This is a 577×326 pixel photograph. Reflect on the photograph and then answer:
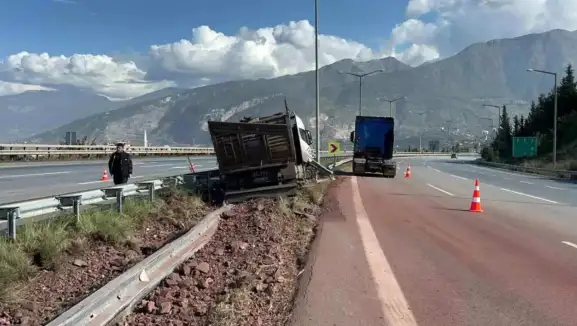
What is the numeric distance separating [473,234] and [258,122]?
8.54m

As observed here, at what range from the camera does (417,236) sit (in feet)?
37.8

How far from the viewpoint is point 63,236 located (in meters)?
8.09

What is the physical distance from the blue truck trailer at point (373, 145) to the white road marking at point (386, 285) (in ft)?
74.6

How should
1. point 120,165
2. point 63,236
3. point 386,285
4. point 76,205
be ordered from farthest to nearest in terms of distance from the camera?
point 120,165, point 76,205, point 63,236, point 386,285

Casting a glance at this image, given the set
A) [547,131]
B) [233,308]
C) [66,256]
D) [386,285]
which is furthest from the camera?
[547,131]

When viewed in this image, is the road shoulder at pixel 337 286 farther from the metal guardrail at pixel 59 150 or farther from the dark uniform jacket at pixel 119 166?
the metal guardrail at pixel 59 150

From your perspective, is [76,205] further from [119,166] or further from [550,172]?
[550,172]

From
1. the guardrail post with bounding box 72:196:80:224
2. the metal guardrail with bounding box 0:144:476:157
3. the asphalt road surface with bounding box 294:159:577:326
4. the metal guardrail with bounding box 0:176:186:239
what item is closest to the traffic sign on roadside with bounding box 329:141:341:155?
the metal guardrail with bounding box 0:144:476:157

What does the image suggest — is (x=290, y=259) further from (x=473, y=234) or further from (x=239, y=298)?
(x=473, y=234)

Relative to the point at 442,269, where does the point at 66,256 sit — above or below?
above

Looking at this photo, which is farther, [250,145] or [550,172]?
[550,172]

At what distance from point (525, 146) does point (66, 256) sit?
6457cm

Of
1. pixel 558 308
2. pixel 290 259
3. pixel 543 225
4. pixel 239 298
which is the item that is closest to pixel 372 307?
pixel 239 298

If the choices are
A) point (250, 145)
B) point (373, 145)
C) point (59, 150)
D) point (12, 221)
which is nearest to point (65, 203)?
point (12, 221)
